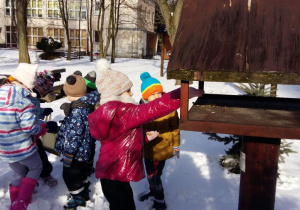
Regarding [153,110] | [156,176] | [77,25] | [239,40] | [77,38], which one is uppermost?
[77,25]

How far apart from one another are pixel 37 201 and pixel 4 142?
2.94 ft

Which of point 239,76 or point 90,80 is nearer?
point 239,76

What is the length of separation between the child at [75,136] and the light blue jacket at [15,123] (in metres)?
0.31

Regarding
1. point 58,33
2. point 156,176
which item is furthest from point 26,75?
point 58,33

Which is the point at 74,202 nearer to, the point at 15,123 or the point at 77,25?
the point at 15,123

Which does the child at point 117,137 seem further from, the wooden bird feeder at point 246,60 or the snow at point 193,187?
the snow at point 193,187

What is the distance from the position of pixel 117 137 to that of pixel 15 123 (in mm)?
1117

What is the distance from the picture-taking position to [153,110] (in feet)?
7.26

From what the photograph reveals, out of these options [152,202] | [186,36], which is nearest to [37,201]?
[152,202]

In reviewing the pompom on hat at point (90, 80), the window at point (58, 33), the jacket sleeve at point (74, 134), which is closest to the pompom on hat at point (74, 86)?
the jacket sleeve at point (74, 134)

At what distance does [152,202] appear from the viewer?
367 cm

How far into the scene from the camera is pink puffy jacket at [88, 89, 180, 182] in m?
2.38

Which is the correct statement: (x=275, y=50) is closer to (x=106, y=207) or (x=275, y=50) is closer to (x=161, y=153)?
(x=161, y=153)

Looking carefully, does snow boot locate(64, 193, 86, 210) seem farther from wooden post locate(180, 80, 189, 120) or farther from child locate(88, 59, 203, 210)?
wooden post locate(180, 80, 189, 120)
